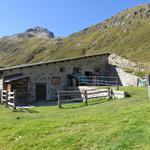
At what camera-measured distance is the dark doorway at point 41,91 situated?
131 ft

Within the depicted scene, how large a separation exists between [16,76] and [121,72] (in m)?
15.1

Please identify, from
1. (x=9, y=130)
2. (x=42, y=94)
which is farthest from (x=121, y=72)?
(x=9, y=130)

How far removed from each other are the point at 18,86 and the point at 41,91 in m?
3.48

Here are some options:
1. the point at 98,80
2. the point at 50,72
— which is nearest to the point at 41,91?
the point at 50,72

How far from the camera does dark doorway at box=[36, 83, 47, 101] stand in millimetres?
A: 39850

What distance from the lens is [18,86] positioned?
3778cm

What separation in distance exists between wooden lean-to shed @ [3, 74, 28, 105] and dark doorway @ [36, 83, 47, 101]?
5.67 feet

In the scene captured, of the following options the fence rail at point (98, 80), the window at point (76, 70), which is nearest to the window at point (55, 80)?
the fence rail at point (98, 80)

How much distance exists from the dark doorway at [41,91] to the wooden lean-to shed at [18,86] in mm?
1728

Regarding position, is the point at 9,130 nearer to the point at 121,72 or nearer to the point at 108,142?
the point at 108,142

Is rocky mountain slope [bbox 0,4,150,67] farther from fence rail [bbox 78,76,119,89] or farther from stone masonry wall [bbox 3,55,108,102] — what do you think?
stone masonry wall [bbox 3,55,108,102]

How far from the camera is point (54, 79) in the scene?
4172 centimetres

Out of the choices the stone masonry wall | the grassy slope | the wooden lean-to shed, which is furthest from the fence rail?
the grassy slope

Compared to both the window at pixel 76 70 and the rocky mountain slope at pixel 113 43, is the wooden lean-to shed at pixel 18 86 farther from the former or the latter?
the rocky mountain slope at pixel 113 43
